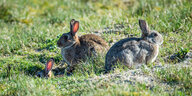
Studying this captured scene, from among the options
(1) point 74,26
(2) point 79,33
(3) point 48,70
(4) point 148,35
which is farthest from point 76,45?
(4) point 148,35

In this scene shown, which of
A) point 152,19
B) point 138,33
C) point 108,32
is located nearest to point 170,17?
point 152,19

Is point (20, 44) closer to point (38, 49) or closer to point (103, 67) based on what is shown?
point (38, 49)

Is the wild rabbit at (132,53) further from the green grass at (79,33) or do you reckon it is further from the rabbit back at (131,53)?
the green grass at (79,33)

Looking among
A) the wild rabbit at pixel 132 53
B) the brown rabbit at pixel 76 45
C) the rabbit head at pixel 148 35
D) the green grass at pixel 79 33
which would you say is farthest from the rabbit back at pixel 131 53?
the brown rabbit at pixel 76 45

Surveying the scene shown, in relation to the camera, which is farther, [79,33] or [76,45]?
[79,33]

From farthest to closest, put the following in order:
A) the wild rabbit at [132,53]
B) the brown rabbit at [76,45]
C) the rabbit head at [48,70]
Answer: the brown rabbit at [76,45] < the rabbit head at [48,70] < the wild rabbit at [132,53]

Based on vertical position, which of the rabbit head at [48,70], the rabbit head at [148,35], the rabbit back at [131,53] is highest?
the rabbit head at [148,35]

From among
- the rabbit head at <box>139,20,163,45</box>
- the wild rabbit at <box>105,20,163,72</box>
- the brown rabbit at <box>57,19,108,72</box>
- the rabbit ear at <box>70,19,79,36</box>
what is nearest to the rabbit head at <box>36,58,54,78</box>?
the brown rabbit at <box>57,19,108,72</box>

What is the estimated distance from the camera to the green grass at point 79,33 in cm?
617

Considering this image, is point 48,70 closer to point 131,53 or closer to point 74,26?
point 74,26

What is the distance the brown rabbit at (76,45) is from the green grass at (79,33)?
0.40m

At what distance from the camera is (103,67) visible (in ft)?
25.2

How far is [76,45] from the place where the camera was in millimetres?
8492

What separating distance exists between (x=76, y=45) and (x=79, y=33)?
1.51m
